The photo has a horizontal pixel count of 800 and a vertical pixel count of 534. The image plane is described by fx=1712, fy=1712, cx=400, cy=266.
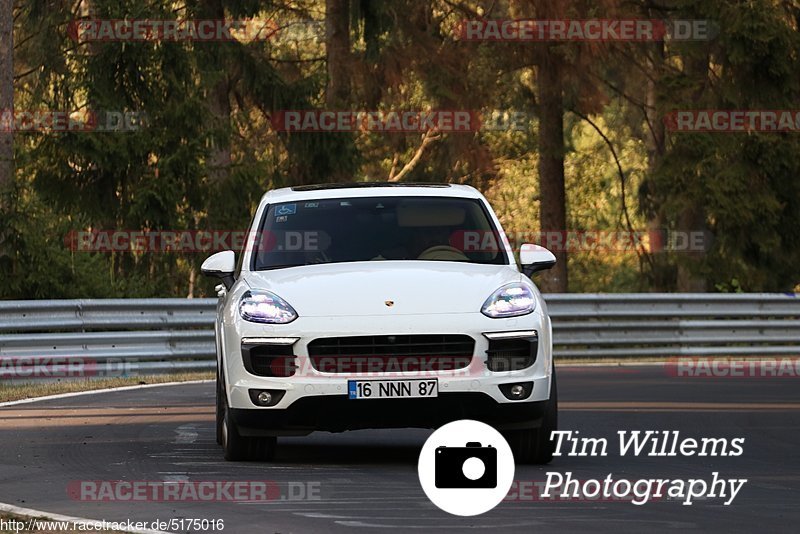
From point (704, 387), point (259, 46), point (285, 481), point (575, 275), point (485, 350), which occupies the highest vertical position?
point (259, 46)

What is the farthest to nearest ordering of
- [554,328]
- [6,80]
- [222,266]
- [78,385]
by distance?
[6,80]
[554,328]
[78,385]
[222,266]

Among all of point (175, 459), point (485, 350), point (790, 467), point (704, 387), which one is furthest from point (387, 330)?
point (704, 387)

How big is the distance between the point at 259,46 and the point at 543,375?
28595mm

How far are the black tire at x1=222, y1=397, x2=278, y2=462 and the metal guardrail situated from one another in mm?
8584

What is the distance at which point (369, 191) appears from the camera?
11.5 m

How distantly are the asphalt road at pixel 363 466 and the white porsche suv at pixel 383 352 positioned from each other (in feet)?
1.03

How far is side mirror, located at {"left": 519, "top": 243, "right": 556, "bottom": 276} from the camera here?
10969 mm

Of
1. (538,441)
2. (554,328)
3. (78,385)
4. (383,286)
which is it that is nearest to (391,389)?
(383,286)

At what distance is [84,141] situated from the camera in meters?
28.3

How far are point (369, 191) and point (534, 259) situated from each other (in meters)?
1.28

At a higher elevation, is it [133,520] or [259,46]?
[259,46]

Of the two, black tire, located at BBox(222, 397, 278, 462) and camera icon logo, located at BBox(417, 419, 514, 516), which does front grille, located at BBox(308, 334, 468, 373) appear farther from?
black tire, located at BBox(222, 397, 278, 462)

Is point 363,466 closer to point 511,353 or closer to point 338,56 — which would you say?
point 511,353

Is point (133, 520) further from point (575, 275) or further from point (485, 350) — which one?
point (575, 275)
